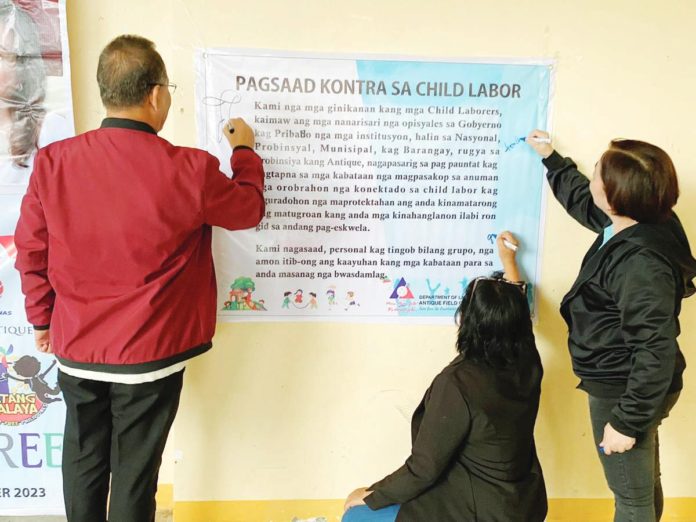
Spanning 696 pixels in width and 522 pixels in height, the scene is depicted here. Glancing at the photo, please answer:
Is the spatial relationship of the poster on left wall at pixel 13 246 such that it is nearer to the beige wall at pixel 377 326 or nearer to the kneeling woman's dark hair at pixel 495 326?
the beige wall at pixel 377 326

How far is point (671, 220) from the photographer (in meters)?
1.40

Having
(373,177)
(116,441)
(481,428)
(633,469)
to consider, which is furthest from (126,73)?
(633,469)

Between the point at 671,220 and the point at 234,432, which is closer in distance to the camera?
the point at 671,220

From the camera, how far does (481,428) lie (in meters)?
1.20

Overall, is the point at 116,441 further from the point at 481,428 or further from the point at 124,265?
the point at 481,428

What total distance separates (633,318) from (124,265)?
121cm

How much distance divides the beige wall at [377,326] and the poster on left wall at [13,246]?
0.07 m

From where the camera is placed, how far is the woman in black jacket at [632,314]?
1247mm

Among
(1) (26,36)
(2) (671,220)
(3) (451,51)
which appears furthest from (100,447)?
(2) (671,220)

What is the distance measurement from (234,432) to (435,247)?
93 cm

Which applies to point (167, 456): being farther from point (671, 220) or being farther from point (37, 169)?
point (671, 220)

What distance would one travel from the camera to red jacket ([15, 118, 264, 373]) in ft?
3.97

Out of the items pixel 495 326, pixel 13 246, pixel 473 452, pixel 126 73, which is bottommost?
pixel 473 452

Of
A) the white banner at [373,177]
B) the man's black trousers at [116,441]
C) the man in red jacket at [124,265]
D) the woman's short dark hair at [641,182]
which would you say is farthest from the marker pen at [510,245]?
the man's black trousers at [116,441]
